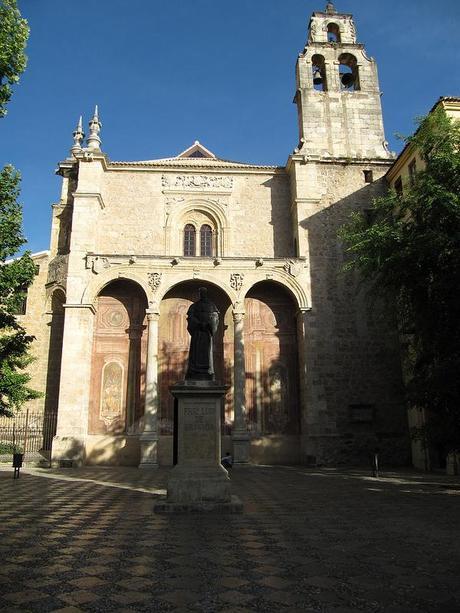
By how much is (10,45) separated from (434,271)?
443 inches

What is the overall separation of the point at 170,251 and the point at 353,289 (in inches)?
327

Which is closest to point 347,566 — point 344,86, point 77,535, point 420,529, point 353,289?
point 420,529

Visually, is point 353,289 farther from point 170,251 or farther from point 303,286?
point 170,251

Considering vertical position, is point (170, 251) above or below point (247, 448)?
above

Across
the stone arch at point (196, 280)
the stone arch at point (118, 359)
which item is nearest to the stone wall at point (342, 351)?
the stone arch at point (196, 280)

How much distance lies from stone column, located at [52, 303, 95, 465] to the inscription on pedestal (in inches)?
446

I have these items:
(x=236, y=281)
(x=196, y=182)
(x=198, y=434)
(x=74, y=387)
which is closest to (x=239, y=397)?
(x=236, y=281)

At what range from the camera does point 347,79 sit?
26.5m

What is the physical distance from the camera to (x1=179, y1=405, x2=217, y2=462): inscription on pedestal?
348 inches

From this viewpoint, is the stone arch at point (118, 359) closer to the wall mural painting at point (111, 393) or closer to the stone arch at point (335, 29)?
the wall mural painting at point (111, 393)

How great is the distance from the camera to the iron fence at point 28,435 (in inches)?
813

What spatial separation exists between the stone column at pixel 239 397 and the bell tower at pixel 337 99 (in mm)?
8877

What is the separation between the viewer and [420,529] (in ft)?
22.7

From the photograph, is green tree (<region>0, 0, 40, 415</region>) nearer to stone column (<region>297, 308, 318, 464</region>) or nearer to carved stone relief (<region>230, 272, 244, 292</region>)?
carved stone relief (<region>230, 272, 244, 292</region>)
